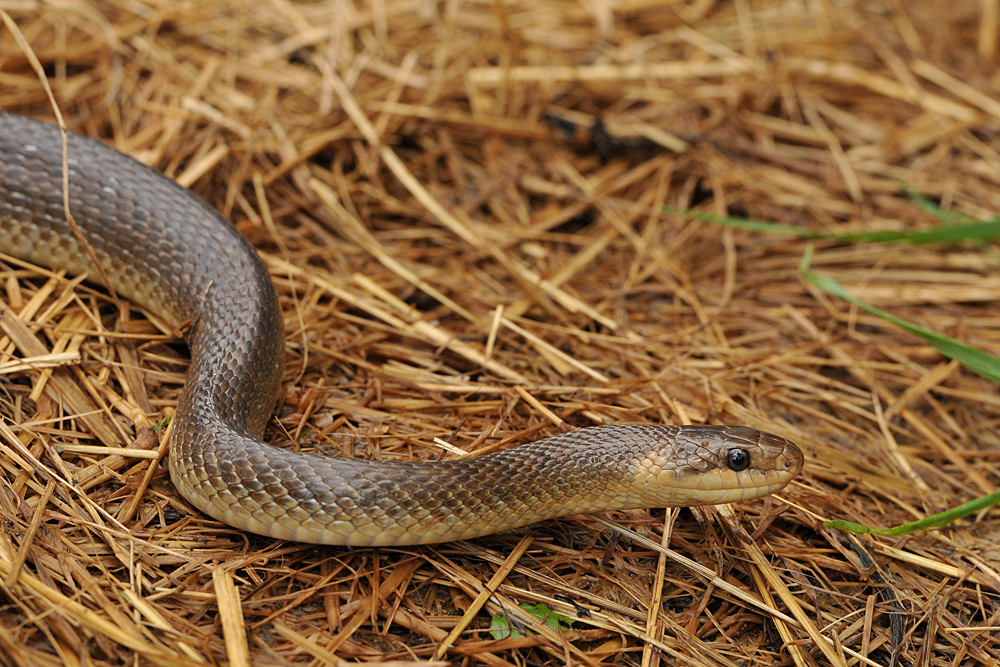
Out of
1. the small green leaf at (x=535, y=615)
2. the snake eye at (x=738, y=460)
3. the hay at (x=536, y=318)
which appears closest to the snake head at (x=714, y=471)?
the snake eye at (x=738, y=460)

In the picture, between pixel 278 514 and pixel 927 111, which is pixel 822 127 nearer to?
pixel 927 111

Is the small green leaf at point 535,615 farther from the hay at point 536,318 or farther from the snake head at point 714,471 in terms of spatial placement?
the snake head at point 714,471

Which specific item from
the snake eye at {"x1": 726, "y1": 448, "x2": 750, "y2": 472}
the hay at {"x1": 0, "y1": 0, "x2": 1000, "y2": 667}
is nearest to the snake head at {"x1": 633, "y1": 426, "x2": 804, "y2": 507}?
the snake eye at {"x1": 726, "y1": 448, "x2": 750, "y2": 472}

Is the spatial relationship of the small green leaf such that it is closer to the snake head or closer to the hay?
the hay

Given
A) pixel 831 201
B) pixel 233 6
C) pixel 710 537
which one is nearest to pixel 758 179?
pixel 831 201

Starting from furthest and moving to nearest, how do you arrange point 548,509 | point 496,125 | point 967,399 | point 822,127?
point 822,127
point 496,125
point 967,399
point 548,509

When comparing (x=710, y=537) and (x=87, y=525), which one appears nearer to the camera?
(x=87, y=525)
